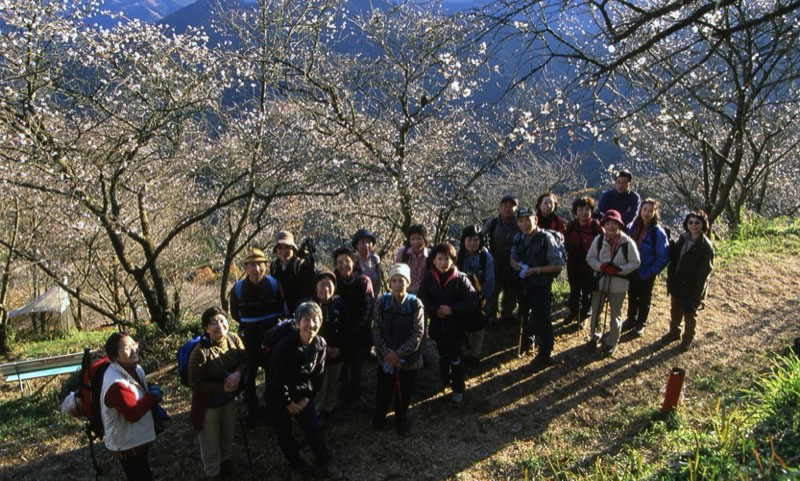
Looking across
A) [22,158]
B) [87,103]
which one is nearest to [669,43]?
[87,103]

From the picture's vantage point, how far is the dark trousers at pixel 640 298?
646cm

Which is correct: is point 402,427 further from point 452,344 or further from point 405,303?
point 405,303

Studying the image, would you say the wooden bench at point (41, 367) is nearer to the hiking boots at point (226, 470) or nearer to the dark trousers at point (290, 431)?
the hiking boots at point (226, 470)

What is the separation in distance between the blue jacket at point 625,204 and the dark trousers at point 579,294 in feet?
2.60

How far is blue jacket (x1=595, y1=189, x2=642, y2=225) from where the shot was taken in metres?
6.45

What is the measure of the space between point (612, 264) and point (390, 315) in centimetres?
257

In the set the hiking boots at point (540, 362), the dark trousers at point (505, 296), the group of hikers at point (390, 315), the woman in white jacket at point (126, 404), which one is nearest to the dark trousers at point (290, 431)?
the group of hikers at point (390, 315)

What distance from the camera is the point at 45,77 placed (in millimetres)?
6590

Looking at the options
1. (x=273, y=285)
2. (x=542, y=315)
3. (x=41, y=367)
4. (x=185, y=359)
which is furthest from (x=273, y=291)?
(x=41, y=367)

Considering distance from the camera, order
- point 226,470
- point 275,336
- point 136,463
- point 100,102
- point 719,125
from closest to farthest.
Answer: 1. point 136,463
2. point 275,336
3. point 226,470
4. point 100,102
5. point 719,125

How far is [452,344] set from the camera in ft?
16.5

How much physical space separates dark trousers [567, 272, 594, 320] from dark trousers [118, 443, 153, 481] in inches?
192

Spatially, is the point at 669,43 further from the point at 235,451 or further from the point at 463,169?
the point at 235,451

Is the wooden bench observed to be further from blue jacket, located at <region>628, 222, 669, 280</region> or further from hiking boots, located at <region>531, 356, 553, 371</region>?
blue jacket, located at <region>628, 222, 669, 280</region>
